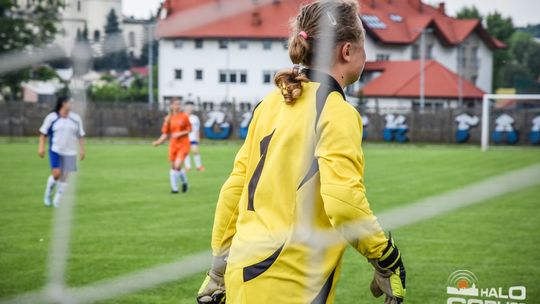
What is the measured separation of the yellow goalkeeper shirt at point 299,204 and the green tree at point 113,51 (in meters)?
0.57

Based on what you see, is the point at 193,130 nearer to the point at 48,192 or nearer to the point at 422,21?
the point at 48,192

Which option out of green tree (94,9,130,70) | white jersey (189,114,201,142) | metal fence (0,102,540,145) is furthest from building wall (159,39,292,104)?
metal fence (0,102,540,145)

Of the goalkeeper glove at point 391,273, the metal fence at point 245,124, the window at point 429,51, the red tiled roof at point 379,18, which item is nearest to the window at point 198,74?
the red tiled roof at point 379,18

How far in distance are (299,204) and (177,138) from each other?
11.3 meters

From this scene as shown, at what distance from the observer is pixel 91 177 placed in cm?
1603

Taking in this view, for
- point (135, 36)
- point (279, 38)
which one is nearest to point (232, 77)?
point (279, 38)

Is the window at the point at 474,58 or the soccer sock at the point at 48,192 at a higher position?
the window at the point at 474,58

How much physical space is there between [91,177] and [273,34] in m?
12.2

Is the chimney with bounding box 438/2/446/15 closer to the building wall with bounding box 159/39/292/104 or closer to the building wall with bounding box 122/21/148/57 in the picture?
the building wall with bounding box 159/39/292/104

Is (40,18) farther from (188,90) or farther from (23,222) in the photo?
(23,222)

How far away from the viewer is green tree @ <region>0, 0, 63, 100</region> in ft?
9.62

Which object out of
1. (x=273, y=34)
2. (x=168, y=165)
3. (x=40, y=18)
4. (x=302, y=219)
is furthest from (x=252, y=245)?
(x=168, y=165)

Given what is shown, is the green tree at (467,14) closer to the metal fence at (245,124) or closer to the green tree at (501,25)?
the green tree at (501,25)

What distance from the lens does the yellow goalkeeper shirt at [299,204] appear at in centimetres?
243
